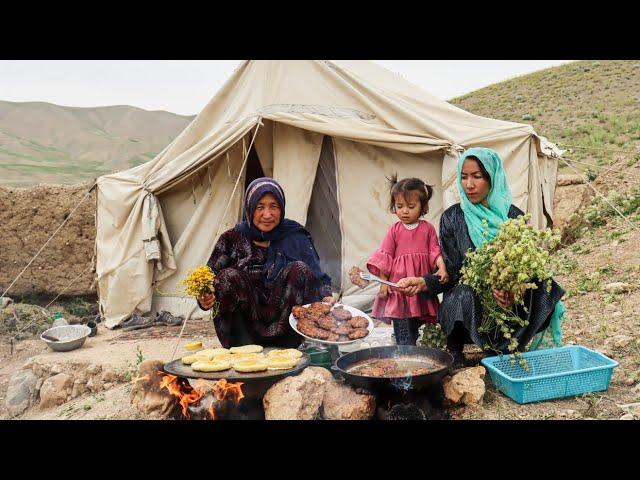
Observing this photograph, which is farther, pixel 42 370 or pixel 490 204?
pixel 42 370

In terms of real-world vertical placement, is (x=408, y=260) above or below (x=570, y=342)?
above

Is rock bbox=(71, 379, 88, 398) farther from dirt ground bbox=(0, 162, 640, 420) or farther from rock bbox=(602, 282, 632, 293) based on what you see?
rock bbox=(602, 282, 632, 293)

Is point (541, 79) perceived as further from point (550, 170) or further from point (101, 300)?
point (101, 300)

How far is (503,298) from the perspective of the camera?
9.24 ft

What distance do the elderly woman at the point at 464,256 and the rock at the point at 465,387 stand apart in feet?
0.77

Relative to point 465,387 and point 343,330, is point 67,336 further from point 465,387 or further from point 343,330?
point 465,387

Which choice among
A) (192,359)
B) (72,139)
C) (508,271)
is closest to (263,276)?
(192,359)

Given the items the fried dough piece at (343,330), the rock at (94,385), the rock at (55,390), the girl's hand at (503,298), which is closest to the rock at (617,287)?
the girl's hand at (503,298)

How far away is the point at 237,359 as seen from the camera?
2713 mm

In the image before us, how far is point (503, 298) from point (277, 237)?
137 cm

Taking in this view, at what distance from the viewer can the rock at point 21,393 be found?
3709 mm

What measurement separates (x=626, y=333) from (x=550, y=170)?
2.08m

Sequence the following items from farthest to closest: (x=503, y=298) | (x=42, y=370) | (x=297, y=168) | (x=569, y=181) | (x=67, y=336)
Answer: (x=569, y=181)
(x=297, y=168)
(x=67, y=336)
(x=42, y=370)
(x=503, y=298)

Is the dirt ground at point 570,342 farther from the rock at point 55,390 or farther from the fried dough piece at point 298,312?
the fried dough piece at point 298,312
